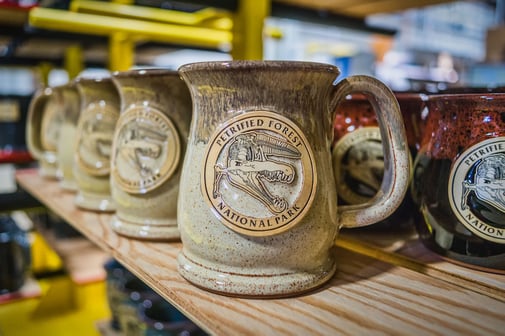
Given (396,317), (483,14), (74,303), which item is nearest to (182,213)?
(396,317)

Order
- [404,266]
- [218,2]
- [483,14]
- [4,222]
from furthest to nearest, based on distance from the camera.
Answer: [483,14]
[4,222]
[218,2]
[404,266]

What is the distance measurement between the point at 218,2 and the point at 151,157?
0.76 m

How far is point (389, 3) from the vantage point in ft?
5.52

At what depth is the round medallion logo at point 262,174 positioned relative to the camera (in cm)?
49

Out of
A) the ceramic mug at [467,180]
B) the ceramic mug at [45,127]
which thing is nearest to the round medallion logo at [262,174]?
the ceramic mug at [467,180]

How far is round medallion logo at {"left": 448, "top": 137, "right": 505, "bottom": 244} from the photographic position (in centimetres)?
51

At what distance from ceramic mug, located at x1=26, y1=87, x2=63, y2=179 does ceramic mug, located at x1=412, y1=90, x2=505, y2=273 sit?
0.95m

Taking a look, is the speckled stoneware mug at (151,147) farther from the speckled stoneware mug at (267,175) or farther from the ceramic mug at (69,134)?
the ceramic mug at (69,134)

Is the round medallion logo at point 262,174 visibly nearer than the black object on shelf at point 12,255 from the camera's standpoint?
Yes

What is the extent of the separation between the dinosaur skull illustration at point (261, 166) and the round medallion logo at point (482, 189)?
0.20 m

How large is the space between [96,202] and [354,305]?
0.57m

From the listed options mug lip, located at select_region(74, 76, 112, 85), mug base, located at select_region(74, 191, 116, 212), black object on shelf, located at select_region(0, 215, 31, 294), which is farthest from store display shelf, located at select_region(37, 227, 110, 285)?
mug lip, located at select_region(74, 76, 112, 85)

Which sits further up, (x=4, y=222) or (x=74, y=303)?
(x=4, y=222)

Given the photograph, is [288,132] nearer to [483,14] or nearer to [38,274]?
[38,274]
